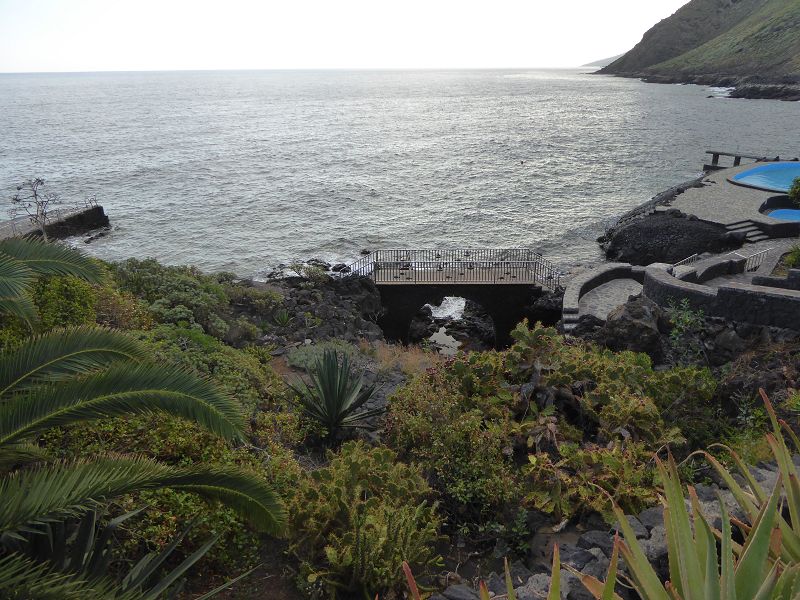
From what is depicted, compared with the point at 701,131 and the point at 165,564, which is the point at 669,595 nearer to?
the point at 165,564

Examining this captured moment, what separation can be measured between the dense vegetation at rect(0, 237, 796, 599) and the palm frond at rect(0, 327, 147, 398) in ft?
0.07

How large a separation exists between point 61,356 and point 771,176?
129ft

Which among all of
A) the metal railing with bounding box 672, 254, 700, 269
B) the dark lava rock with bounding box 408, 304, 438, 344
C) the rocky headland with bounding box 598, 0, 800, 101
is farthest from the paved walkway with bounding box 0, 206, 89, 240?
the rocky headland with bounding box 598, 0, 800, 101

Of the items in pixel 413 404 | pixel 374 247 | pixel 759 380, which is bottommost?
pixel 374 247

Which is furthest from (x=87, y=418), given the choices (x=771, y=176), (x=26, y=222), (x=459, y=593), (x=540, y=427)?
(x=771, y=176)

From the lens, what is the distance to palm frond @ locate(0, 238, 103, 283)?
5875mm

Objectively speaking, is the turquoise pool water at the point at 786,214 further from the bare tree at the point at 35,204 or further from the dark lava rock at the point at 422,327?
the bare tree at the point at 35,204

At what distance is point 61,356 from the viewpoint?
14.9 feet

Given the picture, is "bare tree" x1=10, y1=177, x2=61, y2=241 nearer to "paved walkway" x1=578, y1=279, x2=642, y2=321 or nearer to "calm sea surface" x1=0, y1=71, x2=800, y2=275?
"calm sea surface" x1=0, y1=71, x2=800, y2=275

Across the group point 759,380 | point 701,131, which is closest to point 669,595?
point 759,380

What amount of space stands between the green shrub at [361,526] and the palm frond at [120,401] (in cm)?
148

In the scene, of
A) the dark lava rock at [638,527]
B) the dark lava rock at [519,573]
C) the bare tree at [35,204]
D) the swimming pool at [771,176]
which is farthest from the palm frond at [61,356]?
the swimming pool at [771,176]

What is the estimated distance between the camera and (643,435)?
7.61 m

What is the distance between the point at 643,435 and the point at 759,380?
375cm
